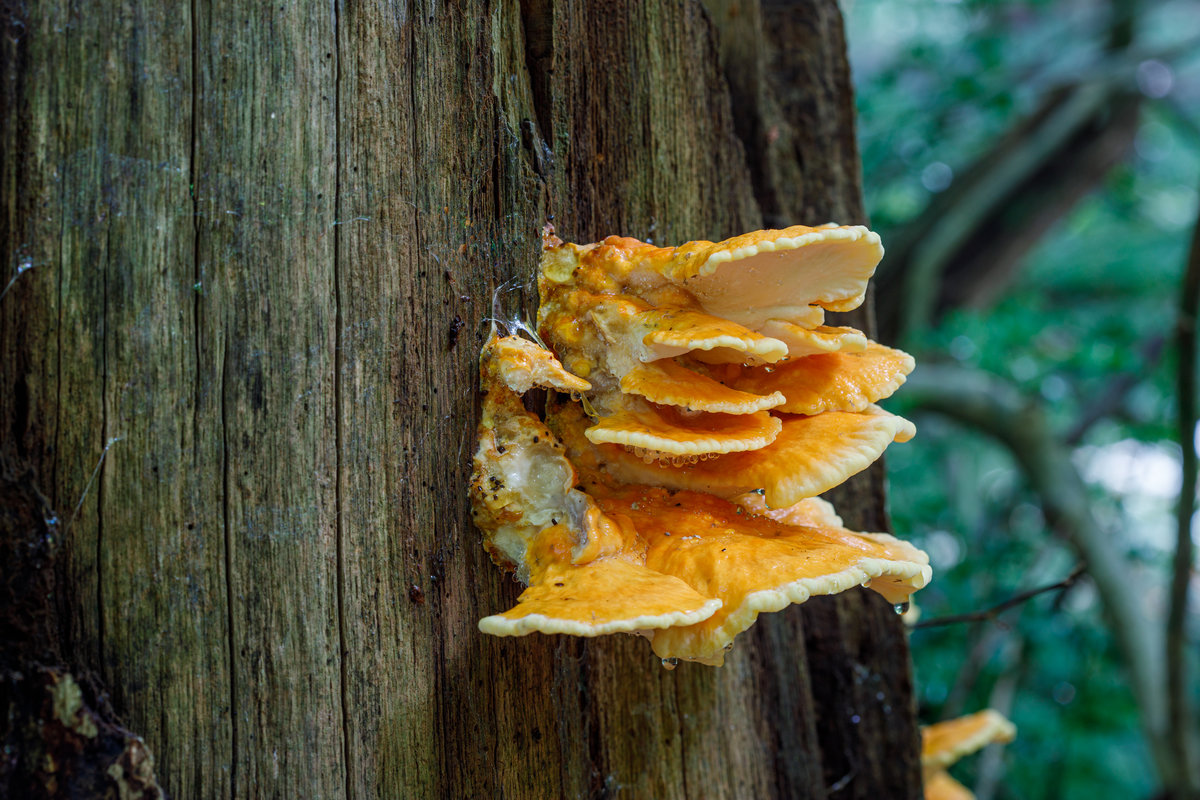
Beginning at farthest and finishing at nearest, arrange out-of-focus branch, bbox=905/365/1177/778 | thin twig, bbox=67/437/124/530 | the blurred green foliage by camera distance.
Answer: the blurred green foliage → out-of-focus branch, bbox=905/365/1177/778 → thin twig, bbox=67/437/124/530

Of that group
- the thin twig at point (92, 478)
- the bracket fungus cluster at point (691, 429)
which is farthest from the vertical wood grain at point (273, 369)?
the bracket fungus cluster at point (691, 429)

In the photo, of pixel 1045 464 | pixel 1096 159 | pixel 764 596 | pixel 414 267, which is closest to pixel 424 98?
pixel 414 267

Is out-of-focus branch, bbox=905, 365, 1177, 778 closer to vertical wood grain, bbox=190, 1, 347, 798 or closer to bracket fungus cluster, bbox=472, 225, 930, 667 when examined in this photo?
bracket fungus cluster, bbox=472, 225, 930, 667

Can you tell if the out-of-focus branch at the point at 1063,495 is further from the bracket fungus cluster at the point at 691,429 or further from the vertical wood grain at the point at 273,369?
the vertical wood grain at the point at 273,369

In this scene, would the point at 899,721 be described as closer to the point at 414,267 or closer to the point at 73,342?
the point at 414,267

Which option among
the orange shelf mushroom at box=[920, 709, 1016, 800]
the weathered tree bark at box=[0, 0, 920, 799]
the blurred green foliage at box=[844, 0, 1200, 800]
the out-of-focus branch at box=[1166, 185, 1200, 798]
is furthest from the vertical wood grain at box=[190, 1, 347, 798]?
the blurred green foliage at box=[844, 0, 1200, 800]

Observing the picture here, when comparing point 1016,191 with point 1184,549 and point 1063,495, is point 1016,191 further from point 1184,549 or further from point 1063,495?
point 1184,549
